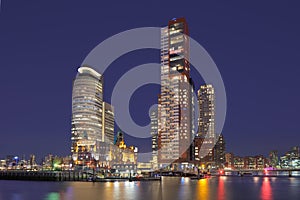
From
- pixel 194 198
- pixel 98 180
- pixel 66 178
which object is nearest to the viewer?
pixel 194 198

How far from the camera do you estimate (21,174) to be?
171875 mm

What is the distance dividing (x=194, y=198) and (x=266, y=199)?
13029 mm

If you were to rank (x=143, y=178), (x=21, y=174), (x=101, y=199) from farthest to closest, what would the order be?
(x=21, y=174)
(x=143, y=178)
(x=101, y=199)

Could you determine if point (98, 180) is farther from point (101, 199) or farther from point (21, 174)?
point (101, 199)

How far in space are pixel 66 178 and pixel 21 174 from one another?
27255 millimetres

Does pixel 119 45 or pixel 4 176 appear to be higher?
pixel 119 45

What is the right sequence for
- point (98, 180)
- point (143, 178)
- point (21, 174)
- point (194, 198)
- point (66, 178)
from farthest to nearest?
point (21, 174)
point (66, 178)
point (143, 178)
point (98, 180)
point (194, 198)

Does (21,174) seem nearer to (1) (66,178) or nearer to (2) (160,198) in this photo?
(1) (66,178)

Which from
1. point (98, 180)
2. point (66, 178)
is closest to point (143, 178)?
point (98, 180)

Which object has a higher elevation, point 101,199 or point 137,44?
point 137,44

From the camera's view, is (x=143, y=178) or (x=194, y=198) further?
(x=143, y=178)

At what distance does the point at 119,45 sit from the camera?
2623 inches

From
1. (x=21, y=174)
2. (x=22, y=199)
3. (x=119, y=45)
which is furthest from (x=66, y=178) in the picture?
(x=119, y=45)

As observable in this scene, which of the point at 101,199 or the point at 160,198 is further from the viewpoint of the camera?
the point at 160,198
